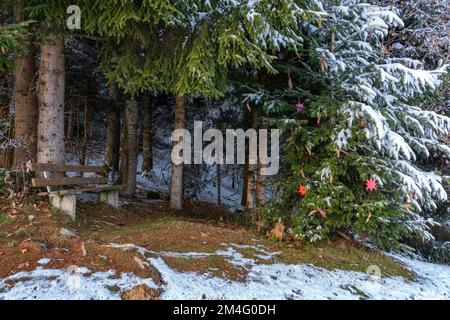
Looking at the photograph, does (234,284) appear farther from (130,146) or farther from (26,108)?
(130,146)

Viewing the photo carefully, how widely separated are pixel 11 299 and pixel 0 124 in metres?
6.29

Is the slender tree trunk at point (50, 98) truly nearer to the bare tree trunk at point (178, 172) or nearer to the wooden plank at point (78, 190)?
the wooden plank at point (78, 190)

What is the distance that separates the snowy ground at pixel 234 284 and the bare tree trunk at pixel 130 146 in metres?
5.88

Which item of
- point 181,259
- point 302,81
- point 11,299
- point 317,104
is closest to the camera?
point 11,299

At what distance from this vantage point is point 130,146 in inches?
410

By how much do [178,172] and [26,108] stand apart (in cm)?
396

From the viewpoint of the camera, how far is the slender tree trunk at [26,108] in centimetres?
752

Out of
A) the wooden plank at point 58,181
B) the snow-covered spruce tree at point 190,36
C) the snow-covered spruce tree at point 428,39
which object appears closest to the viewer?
the snow-covered spruce tree at point 190,36

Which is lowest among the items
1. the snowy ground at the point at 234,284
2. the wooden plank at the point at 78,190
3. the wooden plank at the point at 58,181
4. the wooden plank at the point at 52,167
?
the snowy ground at the point at 234,284

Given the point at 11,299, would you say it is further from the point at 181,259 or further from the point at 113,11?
the point at 113,11

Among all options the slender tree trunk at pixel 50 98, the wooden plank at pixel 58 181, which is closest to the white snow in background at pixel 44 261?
the wooden plank at pixel 58 181

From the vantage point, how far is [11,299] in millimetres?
3385

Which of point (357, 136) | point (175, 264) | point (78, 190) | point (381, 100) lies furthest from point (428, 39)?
point (78, 190)

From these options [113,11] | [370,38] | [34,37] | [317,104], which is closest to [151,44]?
[113,11]
